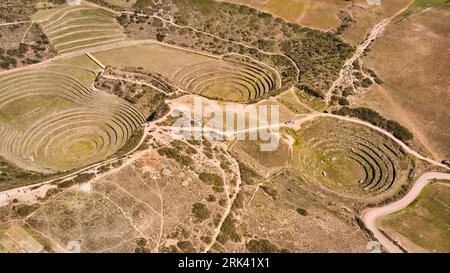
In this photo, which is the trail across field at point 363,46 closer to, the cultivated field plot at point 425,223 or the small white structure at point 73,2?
the cultivated field plot at point 425,223

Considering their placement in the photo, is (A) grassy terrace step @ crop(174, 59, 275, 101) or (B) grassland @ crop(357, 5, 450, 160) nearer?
(B) grassland @ crop(357, 5, 450, 160)

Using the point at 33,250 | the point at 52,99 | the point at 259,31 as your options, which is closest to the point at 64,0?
the point at 52,99

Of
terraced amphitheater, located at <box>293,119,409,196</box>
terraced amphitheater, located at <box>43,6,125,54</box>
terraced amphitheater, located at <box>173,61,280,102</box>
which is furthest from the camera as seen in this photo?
terraced amphitheater, located at <box>43,6,125,54</box>

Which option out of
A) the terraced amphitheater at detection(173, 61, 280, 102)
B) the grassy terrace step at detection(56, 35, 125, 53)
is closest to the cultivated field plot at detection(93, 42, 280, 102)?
the terraced amphitheater at detection(173, 61, 280, 102)

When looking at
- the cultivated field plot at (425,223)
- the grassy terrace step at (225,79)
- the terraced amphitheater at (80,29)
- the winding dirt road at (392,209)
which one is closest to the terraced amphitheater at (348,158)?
the winding dirt road at (392,209)

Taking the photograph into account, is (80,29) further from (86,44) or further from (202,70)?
(202,70)

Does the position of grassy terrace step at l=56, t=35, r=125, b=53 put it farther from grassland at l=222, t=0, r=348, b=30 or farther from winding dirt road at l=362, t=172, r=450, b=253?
winding dirt road at l=362, t=172, r=450, b=253

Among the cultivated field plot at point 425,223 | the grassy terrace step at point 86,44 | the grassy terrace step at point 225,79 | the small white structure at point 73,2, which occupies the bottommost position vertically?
the cultivated field plot at point 425,223
